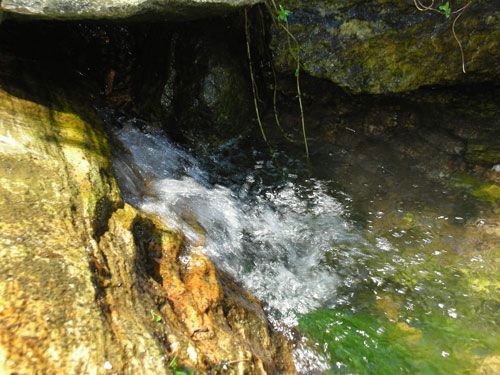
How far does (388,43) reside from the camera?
3.63m

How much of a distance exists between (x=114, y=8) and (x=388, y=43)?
2544 mm

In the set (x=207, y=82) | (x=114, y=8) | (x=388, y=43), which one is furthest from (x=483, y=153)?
(x=114, y=8)

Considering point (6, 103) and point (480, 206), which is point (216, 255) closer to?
point (6, 103)

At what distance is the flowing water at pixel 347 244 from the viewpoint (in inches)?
99.0

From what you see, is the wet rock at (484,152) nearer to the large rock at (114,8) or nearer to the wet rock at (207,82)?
the wet rock at (207,82)

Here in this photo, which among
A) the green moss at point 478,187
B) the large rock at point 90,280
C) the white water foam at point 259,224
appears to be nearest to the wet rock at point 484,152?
the green moss at point 478,187

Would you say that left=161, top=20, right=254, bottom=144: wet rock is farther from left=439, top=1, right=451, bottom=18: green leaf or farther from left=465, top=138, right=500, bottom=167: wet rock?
left=465, top=138, right=500, bottom=167: wet rock

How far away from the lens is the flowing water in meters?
2.51

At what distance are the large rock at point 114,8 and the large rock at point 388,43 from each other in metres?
0.93

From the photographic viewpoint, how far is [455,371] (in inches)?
90.9

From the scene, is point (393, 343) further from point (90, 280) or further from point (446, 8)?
point (446, 8)

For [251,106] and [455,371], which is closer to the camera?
[455,371]

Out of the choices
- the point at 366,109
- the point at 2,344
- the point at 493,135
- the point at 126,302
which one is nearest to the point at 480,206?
the point at 493,135

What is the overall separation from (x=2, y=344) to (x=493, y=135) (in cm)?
441
